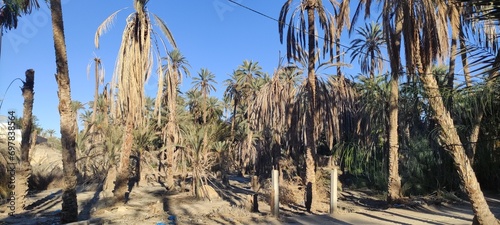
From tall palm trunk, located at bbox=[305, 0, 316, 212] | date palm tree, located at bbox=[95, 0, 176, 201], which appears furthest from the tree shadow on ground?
tall palm trunk, located at bbox=[305, 0, 316, 212]

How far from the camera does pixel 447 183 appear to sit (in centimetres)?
1980

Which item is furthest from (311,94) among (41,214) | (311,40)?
(41,214)

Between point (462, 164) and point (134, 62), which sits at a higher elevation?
point (134, 62)

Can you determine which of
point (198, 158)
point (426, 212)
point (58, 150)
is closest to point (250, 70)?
point (58, 150)

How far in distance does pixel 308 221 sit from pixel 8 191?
15604 mm

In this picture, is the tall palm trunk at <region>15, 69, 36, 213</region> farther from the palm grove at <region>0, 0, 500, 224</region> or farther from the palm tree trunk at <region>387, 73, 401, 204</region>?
the palm tree trunk at <region>387, 73, 401, 204</region>

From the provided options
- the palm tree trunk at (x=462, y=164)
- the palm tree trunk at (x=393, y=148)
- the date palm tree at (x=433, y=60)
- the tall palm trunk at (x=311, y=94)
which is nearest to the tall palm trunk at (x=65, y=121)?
the tall palm trunk at (x=311, y=94)

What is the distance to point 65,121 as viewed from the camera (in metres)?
12.5

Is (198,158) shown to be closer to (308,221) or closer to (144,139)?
(144,139)

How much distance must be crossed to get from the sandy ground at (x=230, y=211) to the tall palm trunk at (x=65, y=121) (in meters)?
0.83

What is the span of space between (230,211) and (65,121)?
645 centimetres

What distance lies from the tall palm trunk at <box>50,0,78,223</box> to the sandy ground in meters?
0.83

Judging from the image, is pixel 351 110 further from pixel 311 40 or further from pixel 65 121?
pixel 65 121

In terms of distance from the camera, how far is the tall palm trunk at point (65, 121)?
41.0ft
